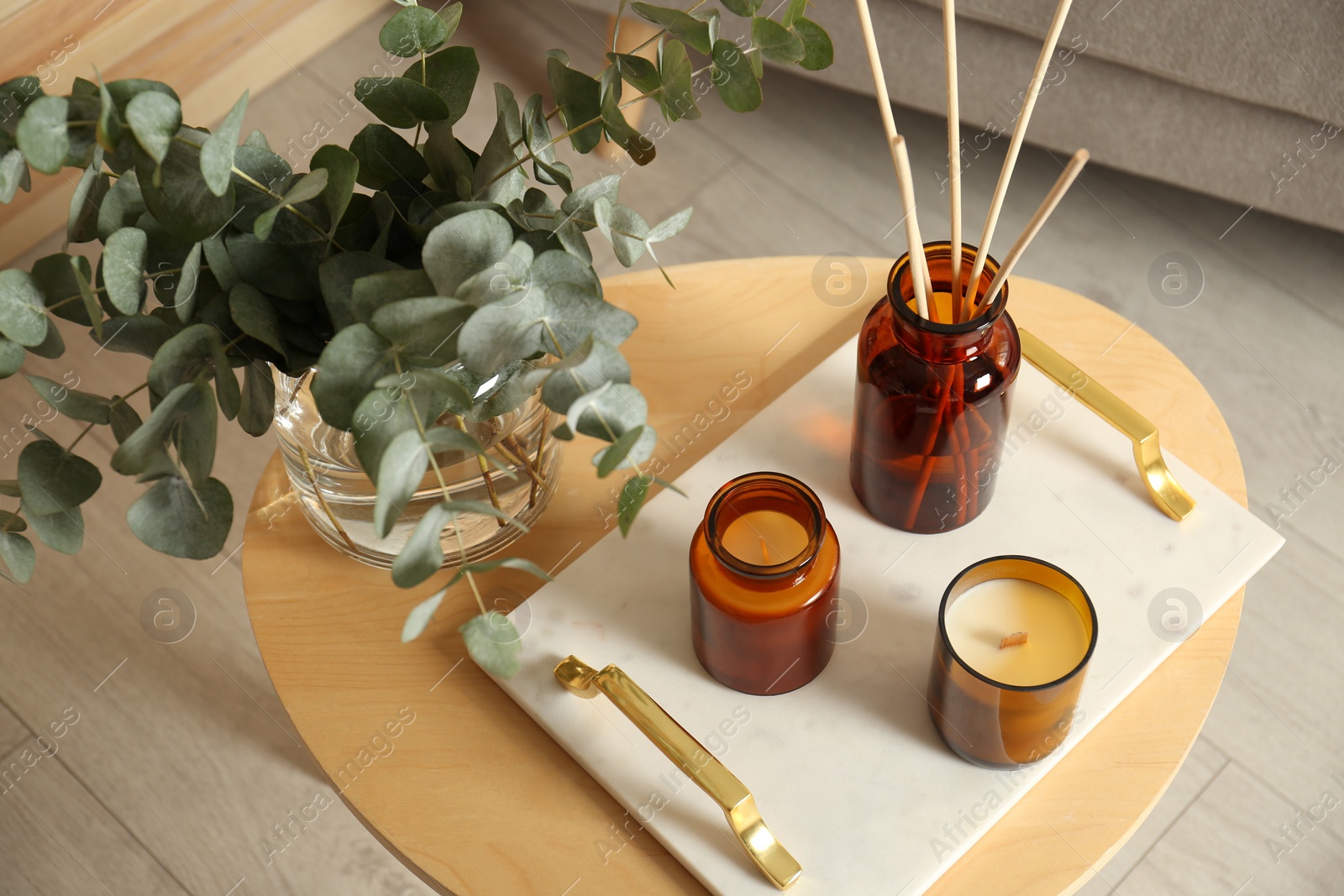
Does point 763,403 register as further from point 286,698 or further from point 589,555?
point 286,698

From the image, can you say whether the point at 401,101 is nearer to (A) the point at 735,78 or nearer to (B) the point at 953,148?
(A) the point at 735,78

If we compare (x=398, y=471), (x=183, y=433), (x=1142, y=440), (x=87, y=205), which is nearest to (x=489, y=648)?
(x=398, y=471)

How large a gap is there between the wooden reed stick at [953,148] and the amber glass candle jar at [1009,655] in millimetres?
168

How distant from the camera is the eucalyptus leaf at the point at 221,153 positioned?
1.51 feet

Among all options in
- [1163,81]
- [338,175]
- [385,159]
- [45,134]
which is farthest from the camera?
[1163,81]

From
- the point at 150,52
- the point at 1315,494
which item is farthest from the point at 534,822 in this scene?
the point at 150,52

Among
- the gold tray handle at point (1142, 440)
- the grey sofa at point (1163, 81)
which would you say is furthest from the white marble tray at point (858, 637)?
the grey sofa at point (1163, 81)

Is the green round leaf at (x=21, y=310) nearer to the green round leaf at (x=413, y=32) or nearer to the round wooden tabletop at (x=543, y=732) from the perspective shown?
the green round leaf at (x=413, y=32)

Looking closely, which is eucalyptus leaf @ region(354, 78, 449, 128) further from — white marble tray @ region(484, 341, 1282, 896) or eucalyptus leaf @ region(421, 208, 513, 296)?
white marble tray @ region(484, 341, 1282, 896)

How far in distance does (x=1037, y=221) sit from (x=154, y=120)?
1.33 feet

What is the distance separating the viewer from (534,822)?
2.37ft

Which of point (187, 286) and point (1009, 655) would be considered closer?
point (187, 286)

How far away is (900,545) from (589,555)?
0.22 meters

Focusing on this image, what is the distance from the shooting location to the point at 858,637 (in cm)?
77
